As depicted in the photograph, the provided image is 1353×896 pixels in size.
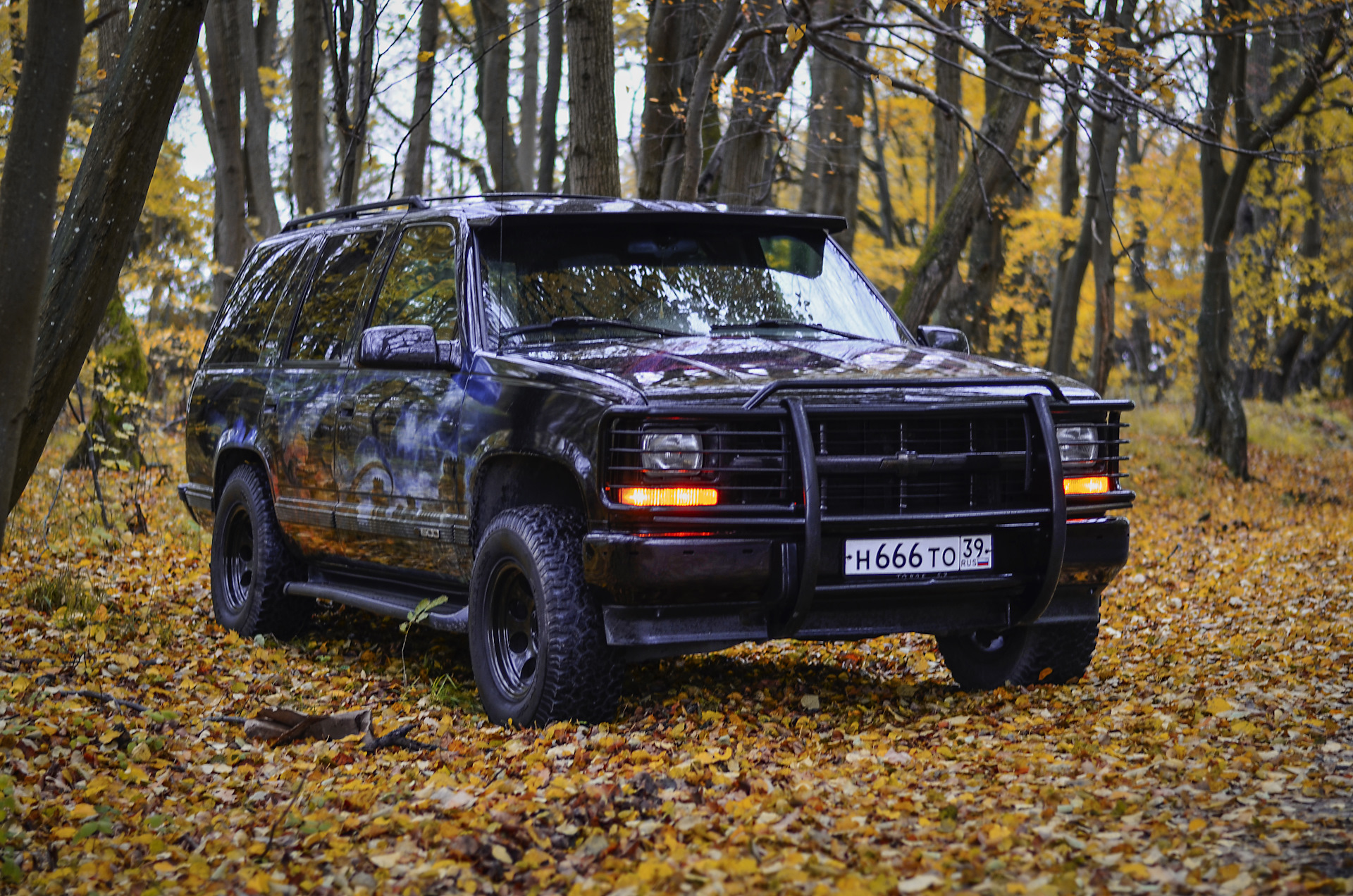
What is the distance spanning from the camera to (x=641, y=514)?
4613mm

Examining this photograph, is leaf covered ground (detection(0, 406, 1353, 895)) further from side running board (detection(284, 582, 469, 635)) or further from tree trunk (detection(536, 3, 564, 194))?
tree trunk (detection(536, 3, 564, 194))

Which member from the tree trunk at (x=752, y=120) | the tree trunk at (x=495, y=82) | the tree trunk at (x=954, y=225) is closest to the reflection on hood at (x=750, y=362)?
the tree trunk at (x=752, y=120)

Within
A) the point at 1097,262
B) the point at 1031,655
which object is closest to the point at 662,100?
the point at 1031,655

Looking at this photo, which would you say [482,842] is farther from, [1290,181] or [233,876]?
[1290,181]

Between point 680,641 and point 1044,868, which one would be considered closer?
point 1044,868

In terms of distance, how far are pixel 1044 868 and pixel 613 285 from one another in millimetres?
3214

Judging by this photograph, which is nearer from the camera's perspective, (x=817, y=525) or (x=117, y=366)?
(x=817, y=525)

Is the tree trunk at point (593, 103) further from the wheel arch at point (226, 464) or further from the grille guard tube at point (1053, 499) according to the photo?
the grille guard tube at point (1053, 499)

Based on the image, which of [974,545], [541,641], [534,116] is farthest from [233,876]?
[534,116]

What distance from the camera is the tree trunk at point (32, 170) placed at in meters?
4.44

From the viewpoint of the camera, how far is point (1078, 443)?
5.21 m

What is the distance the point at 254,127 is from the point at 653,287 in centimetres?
1318

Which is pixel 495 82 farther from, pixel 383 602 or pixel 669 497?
pixel 669 497

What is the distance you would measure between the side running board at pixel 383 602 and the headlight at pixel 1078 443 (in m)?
2.45
